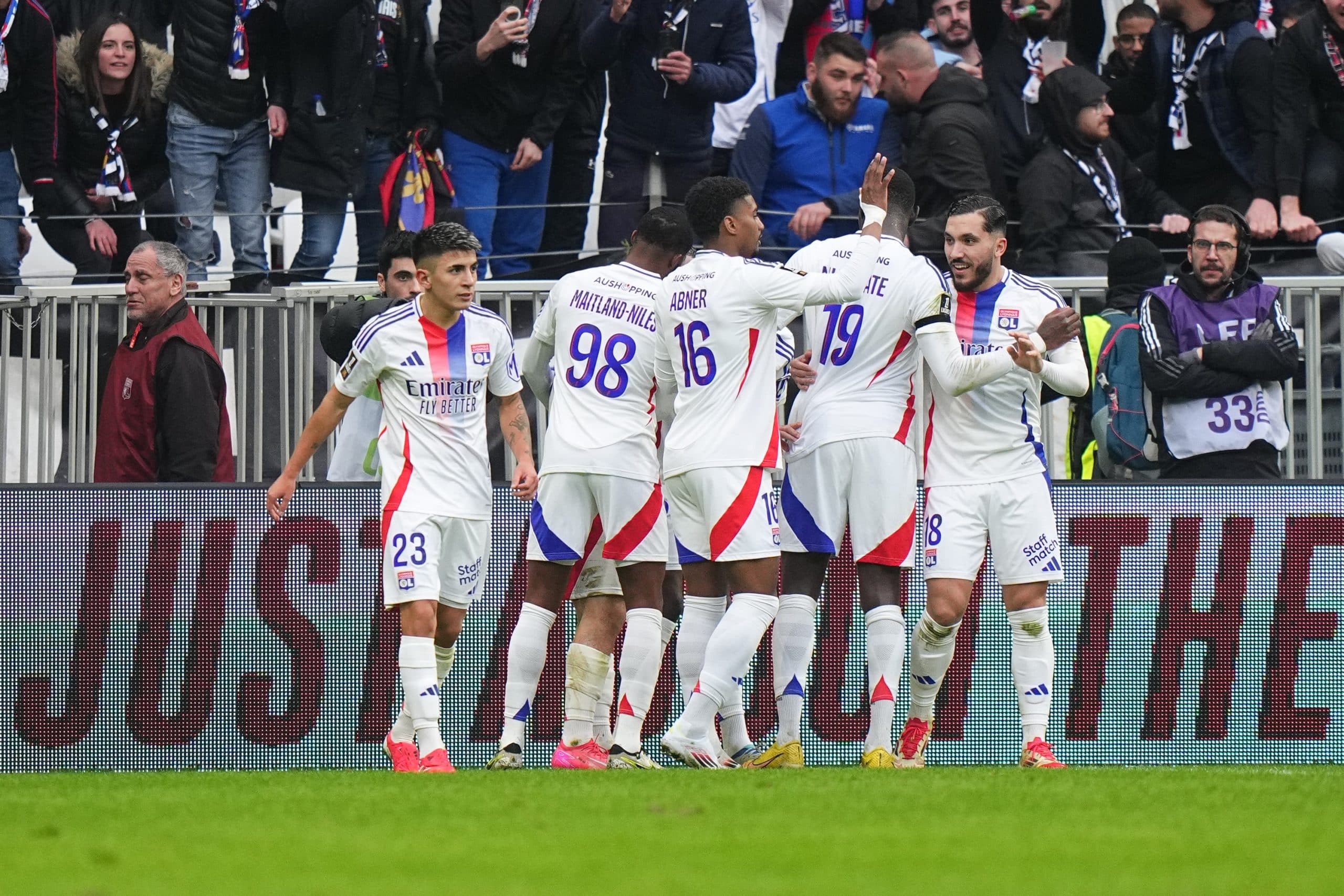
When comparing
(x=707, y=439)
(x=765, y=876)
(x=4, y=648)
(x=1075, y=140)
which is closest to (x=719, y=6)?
(x=1075, y=140)

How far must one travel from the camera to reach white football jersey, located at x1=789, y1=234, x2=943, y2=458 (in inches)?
340

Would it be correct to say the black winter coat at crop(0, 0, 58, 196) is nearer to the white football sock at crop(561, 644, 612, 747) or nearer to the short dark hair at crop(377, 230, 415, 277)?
the short dark hair at crop(377, 230, 415, 277)

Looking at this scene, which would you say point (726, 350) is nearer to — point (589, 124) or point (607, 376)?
point (607, 376)

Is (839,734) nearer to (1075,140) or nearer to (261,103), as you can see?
(1075,140)

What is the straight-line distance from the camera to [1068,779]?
7.61 m

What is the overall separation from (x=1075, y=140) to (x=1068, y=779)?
5.33m

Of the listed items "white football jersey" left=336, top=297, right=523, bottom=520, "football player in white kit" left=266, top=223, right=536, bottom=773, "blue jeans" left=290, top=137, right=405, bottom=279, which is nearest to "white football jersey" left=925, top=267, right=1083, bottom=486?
"football player in white kit" left=266, top=223, right=536, bottom=773

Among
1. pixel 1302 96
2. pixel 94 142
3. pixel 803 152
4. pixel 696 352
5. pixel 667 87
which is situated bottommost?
pixel 696 352

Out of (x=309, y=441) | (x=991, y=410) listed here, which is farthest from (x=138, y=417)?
(x=991, y=410)

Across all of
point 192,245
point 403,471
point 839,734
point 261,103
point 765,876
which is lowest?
point 839,734

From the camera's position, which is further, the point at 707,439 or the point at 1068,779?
the point at 707,439

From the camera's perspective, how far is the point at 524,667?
8.73 metres

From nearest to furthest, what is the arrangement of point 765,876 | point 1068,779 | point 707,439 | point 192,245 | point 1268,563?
point 765,876, point 1068,779, point 707,439, point 1268,563, point 192,245

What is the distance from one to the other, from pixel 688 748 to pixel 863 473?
1.37m
